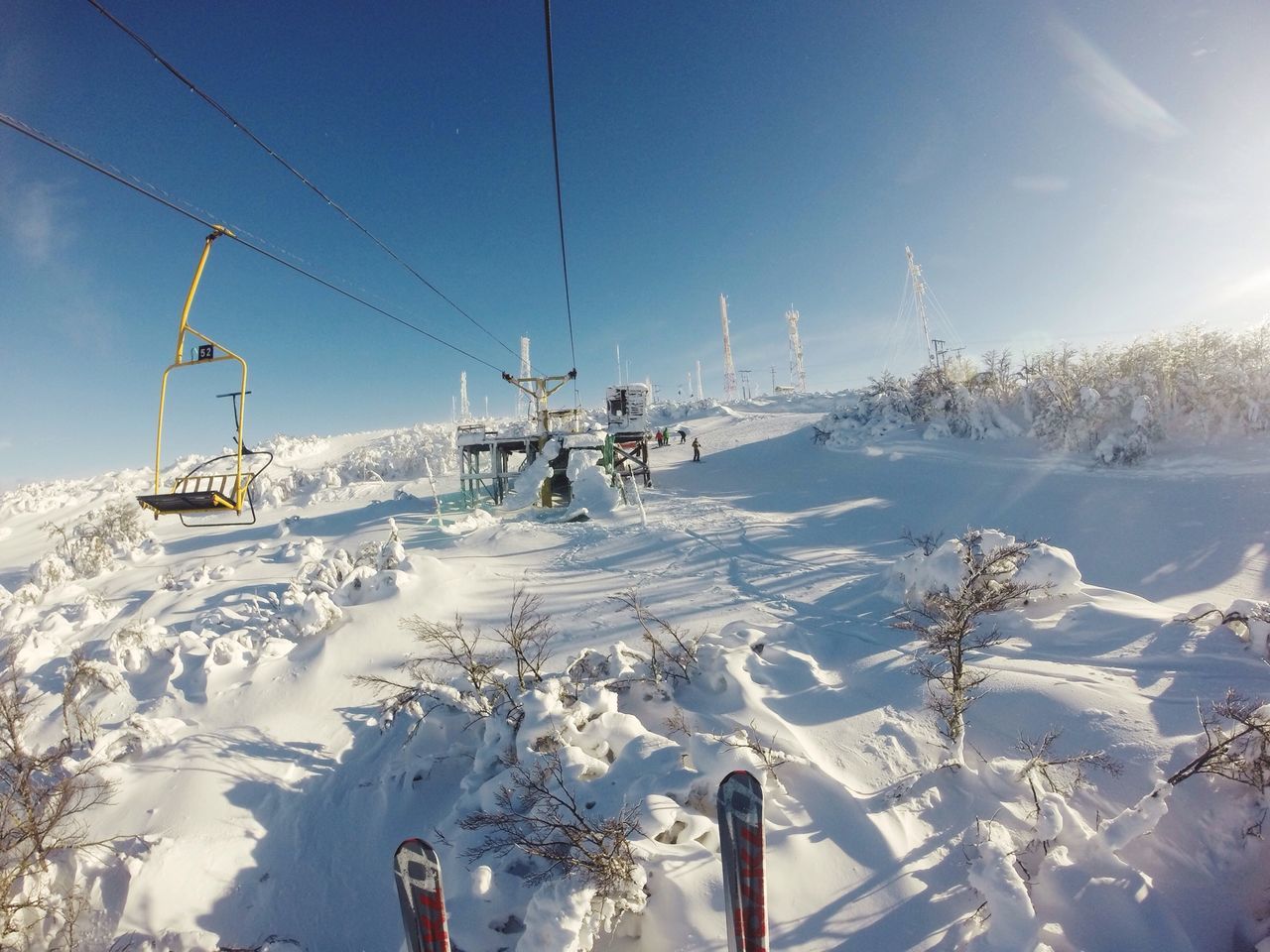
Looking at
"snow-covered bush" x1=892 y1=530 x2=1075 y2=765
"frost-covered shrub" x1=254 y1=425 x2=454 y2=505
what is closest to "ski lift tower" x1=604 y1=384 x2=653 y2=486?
"snow-covered bush" x1=892 y1=530 x2=1075 y2=765

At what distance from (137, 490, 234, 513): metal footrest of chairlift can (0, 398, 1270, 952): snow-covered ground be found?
2.70m

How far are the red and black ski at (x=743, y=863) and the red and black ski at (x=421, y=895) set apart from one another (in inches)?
54.7

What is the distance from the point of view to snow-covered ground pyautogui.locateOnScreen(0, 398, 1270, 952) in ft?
10.5

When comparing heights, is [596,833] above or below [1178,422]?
below

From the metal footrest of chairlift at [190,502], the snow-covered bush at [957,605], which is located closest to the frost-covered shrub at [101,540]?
the metal footrest of chairlift at [190,502]

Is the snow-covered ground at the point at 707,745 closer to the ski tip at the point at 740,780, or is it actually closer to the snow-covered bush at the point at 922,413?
the ski tip at the point at 740,780

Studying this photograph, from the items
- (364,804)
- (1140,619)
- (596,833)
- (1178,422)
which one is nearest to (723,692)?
(596,833)

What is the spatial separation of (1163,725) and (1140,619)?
2.53 meters

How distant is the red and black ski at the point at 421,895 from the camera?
7.61 feet

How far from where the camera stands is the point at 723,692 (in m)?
5.55

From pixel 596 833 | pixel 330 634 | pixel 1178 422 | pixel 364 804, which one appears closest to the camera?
pixel 596 833

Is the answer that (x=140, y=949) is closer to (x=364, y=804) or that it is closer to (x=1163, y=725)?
(x=364, y=804)

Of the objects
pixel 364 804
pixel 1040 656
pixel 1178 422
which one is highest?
pixel 1178 422

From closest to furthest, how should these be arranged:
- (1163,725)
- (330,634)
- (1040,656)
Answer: (1163,725) < (1040,656) < (330,634)
